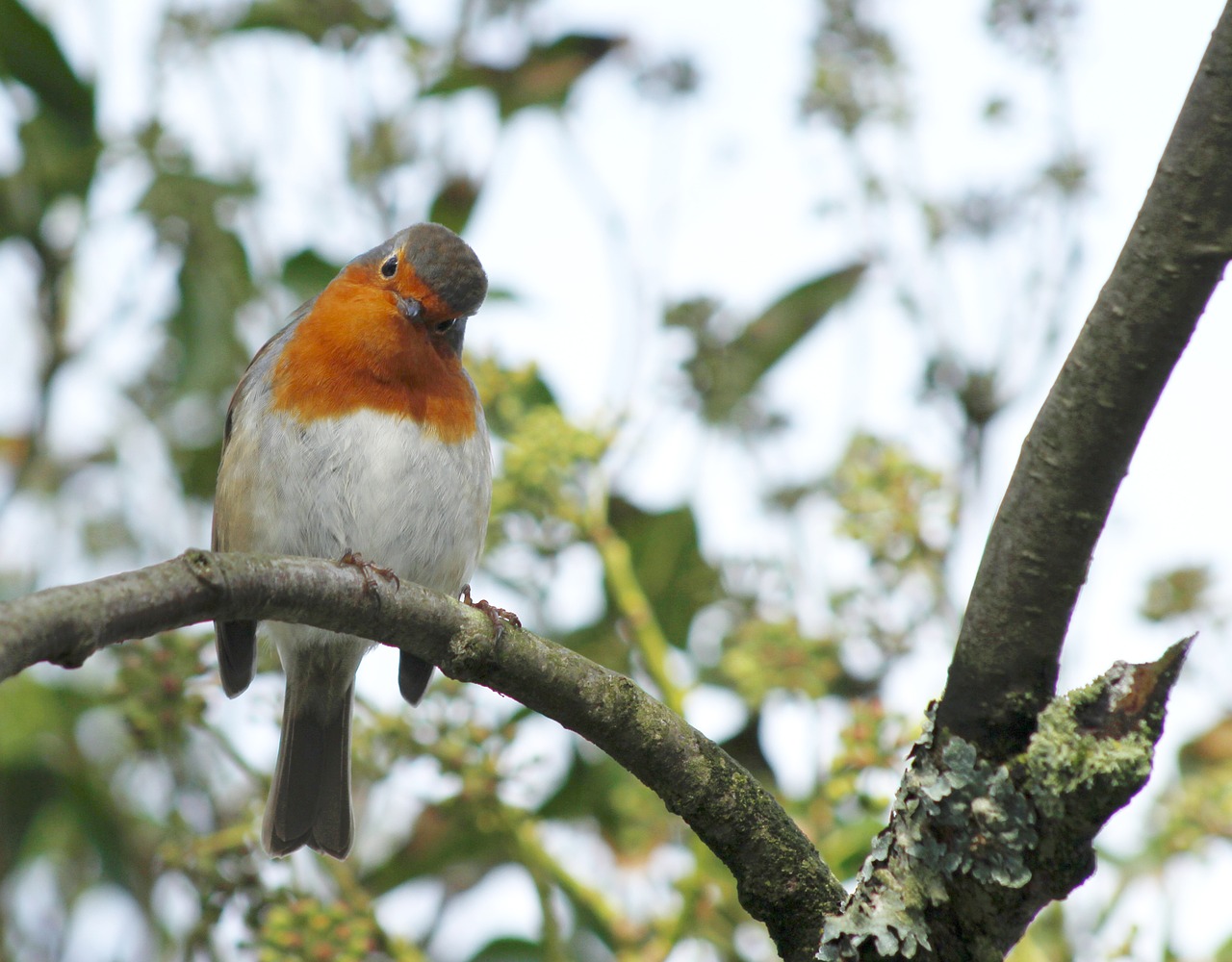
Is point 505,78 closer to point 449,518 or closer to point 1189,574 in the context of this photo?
point 449,518

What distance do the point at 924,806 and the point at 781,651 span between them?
1531 mm

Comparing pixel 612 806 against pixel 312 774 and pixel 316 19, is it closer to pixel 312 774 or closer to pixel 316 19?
pixel 312 774

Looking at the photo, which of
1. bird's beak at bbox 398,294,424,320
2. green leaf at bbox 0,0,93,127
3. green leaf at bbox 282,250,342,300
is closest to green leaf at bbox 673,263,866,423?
bird's beak at bbox 398,294,424,320

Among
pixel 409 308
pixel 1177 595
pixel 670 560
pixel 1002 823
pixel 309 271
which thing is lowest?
pixel 1002 823

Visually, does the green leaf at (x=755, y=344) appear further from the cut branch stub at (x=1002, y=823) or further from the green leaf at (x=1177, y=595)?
the cut branch stub at (x=1002, y=823)

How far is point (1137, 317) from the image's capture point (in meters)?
1.71

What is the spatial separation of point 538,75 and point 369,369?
4.62 feet

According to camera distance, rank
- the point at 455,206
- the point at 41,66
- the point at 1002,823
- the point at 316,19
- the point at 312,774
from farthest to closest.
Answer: the point at 41,66 → the point at 316,19 → the point at 455,206 → the point at 312,774 → the point at 1002,823

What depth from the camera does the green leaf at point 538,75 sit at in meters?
4.61

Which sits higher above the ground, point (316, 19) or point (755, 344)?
point (316, 19)

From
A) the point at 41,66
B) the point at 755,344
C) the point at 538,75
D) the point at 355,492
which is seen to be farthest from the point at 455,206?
the point at 41,66

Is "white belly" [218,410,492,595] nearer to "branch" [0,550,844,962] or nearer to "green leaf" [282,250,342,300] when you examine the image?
"green leaf" [282,250,342,300]

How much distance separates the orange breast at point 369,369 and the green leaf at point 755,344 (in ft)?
2.43

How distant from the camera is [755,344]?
440 centimetres
